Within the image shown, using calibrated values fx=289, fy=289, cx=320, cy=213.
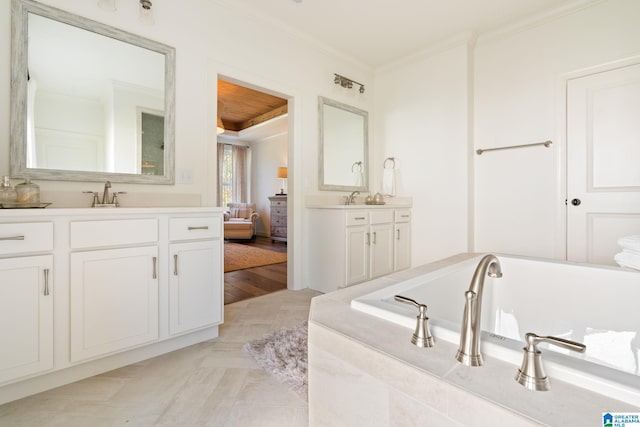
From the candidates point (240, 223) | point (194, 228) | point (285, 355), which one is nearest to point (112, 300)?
point (194, 228)

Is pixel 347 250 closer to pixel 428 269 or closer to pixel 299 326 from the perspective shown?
pixel 299 326

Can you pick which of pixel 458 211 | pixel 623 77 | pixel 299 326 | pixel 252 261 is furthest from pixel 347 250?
pixel 623 77

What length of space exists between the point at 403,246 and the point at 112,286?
9.17 feet

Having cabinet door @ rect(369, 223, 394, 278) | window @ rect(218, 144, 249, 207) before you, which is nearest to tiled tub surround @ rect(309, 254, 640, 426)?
cabinet door @ rect(369, 223, 394, 278)

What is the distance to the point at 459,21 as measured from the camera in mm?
2809

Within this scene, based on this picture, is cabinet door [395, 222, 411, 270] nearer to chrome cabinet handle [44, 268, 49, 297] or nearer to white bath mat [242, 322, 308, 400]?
white bath mat [242, 322, 308, 400]

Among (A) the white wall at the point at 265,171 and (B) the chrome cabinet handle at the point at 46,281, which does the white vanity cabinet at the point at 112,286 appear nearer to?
(B) the chrome cabinet handle at the point at 46,281

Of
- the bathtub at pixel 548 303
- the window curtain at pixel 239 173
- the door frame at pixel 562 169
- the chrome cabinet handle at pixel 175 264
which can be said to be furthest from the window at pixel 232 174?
the bathtub at pixel 548 303

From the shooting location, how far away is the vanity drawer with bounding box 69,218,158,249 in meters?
1.41

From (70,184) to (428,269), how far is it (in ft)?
6.91

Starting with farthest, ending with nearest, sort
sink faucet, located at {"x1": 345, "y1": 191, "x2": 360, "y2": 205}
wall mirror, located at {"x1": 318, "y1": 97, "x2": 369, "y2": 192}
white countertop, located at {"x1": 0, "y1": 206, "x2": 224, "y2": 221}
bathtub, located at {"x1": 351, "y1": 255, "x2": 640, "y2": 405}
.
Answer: sink faucet, located at {"x1": 345, "y1": 191, "x2": 360, "y2": 205}
wall mirror, located at {"x1": 318, "y1": 97, "x2": 369, "y2": 192}
white countertop, located at {"x1": 0, "y1": 206, "x2": 224, "y2": 221}
bathtub, located at {"x1": 351, "y1": 255, "x2": 640, "y2": 405}

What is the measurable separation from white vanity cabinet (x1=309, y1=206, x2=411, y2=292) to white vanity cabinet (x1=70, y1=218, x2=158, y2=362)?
1.58m

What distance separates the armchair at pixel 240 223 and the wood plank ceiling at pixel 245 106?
Answer: 1955mm

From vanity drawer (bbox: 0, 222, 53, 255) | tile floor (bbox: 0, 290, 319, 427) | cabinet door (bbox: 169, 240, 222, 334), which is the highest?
vanity drawer (bbox: 0, 222, 53, 255)
